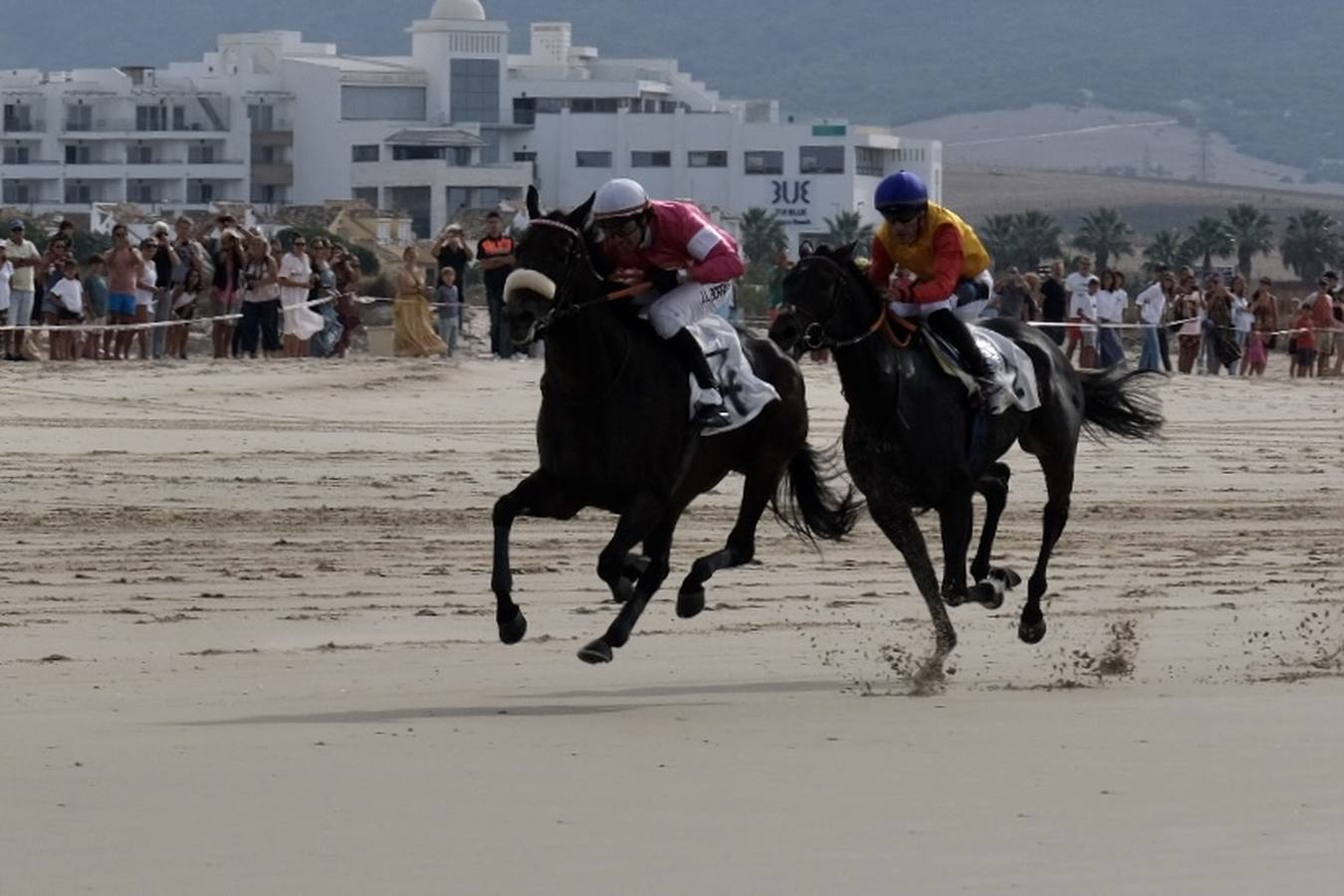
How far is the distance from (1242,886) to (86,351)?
21103 millimetres

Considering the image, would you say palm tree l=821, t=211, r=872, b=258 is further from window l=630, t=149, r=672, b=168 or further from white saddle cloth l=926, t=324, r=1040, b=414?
white saddle cloth l=926, t=324, r=1040, b=414

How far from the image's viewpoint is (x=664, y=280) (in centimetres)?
1090

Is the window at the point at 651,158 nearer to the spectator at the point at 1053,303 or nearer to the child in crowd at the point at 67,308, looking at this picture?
the spectator at the point at 1053,303

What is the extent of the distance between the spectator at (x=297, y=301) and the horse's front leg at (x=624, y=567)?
52.6 ft

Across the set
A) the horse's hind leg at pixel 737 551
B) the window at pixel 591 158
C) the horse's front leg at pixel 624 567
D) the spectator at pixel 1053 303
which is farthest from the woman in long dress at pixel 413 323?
the window at pixel 591 158

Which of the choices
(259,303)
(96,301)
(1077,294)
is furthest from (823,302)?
(1077,294)

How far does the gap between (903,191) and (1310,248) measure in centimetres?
11489

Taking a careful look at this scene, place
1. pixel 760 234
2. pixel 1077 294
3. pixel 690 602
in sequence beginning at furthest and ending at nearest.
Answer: pixel 760 234
pixel 1077 294
pixel 690 602

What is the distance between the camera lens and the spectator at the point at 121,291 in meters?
25.0

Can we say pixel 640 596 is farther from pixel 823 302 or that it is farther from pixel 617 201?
pixel 617 201

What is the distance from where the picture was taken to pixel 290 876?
616 cm

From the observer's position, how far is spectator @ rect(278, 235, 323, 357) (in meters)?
26.5

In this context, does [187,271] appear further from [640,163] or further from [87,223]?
[640,163]

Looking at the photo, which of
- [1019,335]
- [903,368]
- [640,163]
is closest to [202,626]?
[903,368]
